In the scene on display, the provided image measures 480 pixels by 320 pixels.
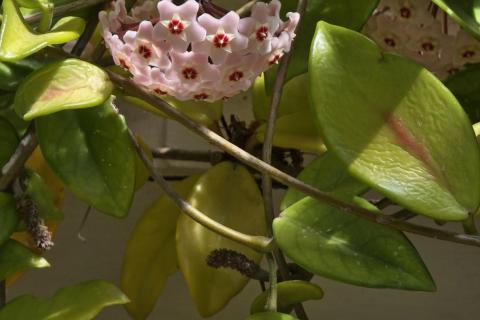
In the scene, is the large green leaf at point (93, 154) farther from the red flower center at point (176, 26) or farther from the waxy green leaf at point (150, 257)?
the waxy green leaf at point (150, 257)

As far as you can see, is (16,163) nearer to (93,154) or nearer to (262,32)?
(93,154)

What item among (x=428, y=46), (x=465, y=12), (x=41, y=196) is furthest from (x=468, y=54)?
(x=41, y=196)

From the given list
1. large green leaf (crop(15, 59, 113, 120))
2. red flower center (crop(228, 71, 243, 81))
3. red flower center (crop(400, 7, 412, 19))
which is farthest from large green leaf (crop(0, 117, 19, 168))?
red flower center (crop(400, 7, 412, 19))

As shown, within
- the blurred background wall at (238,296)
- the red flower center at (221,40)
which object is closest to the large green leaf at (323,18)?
the red flower center at (221,40)

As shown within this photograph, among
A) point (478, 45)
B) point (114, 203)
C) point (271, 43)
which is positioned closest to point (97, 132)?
point (114, 203)

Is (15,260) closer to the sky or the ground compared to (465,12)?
closer to the ground

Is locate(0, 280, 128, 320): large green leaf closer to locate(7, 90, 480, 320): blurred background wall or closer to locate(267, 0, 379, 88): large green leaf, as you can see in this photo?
locate(267, 0, 379, 88): large green leaf
